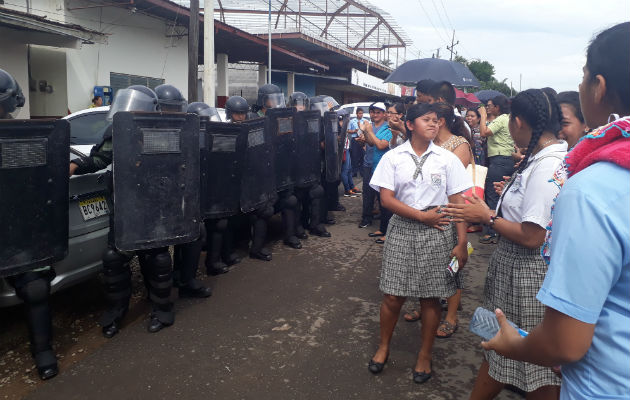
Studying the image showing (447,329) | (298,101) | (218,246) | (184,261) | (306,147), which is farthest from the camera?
(298,101)

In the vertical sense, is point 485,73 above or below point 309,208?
above

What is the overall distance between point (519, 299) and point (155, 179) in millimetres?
2502

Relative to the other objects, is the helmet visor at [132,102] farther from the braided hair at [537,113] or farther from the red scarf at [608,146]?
the red scarf at [608,146]

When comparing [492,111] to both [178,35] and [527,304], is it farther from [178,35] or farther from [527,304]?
[178,35]

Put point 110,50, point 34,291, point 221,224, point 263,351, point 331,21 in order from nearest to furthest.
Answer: point 34,291
point 263,351
point 221,224
point 110,50
point 331,21

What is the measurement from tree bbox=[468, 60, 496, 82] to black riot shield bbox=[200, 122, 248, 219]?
6302 centimetres

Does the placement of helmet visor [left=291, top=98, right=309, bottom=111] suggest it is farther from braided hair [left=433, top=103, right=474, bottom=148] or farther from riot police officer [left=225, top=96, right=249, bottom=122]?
braided hair [left=433, top=103, right=474, bottom=148]

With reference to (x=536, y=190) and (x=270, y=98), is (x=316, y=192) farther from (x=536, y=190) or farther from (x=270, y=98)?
(x=536, y=190)

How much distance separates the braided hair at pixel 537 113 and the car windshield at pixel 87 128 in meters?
4.60

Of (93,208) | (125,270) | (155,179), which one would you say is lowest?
(125,270)

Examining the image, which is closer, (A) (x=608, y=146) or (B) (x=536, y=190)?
(A) (x=608, y=146)

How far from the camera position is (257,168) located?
5176 millimetres

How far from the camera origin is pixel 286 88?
25047 mm

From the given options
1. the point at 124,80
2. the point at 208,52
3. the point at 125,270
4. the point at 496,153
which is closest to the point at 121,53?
the point at 124,80
